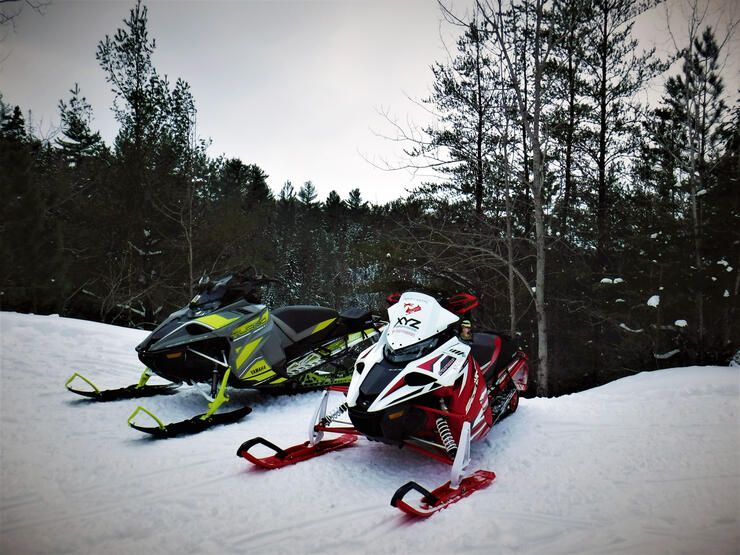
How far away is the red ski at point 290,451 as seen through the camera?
120 inches

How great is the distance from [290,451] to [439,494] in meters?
1.16

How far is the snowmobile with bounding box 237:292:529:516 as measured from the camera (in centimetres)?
280

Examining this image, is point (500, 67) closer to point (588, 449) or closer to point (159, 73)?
point (588, 449)

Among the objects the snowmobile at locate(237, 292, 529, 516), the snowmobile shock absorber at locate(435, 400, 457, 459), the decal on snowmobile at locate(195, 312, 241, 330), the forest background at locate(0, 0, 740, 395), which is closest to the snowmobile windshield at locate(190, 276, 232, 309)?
the decal on snowmobile at locate(195, 312, 241, 330)

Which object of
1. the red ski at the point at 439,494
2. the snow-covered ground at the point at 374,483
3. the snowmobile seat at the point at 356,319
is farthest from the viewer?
the snowmobile seat at the point at 356,319

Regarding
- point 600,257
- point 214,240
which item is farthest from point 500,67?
point 214,240

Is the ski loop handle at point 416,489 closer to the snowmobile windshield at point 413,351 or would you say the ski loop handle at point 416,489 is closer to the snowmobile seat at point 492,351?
the snowmobile windshield at point 413,351

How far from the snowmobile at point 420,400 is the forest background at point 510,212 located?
5739 millimetres

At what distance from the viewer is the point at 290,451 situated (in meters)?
3.25

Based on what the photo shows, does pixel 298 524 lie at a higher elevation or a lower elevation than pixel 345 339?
lower

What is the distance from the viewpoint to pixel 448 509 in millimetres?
2504

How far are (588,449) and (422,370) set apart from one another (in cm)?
148

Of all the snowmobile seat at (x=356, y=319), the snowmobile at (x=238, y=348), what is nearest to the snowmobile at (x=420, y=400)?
the snowmobile at (x=238, y=348)

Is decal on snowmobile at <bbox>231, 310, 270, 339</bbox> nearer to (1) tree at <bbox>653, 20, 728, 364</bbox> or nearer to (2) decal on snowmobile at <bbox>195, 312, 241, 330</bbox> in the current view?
(2) decal on snowmobile at <bbox>195, 312, 241, 330</bbox>
